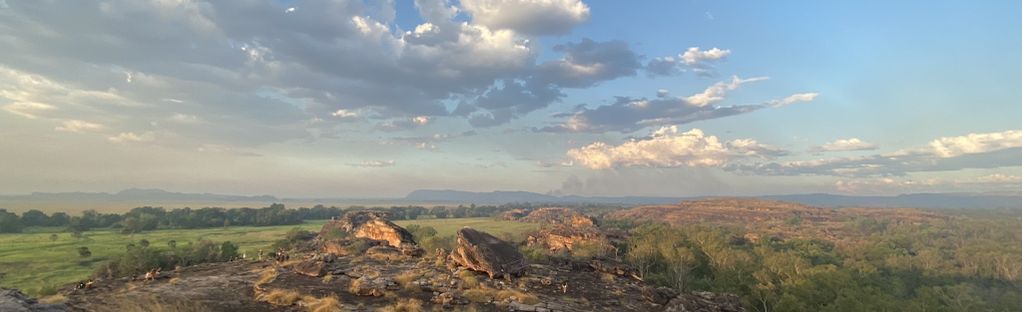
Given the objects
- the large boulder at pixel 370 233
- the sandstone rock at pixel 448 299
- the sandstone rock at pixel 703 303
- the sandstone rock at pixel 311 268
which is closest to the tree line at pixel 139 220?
the large boulder at pixel 370 233

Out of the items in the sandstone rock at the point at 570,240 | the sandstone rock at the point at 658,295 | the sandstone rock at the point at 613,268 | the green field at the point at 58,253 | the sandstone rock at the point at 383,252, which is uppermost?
the sandstone rock at the point at 383,252

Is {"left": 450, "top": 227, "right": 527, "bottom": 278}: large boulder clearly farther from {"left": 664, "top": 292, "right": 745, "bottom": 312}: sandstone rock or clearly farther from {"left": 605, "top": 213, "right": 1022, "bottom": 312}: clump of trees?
{"left": 605, "top": 213, "right": 1022, "bottom": 312}: clump of trees

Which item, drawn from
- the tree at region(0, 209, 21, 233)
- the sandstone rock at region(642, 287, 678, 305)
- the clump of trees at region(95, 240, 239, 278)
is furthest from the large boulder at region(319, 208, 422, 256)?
the tree at region(0, 209, 21, 233)

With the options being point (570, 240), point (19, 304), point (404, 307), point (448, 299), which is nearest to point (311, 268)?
point (404, 307)

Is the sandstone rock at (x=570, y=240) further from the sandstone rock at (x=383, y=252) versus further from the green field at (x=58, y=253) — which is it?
the green field at (x=58, y=253)

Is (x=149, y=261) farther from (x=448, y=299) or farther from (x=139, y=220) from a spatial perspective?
(x=139, y=220)

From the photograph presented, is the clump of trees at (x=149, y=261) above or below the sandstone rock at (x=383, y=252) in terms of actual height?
below

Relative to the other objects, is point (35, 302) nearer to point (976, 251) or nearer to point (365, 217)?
point (365, 217)

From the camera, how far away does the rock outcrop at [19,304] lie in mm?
18609

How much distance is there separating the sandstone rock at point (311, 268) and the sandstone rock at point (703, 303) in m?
27.0

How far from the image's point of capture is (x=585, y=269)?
146ft

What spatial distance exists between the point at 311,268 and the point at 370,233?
169ft

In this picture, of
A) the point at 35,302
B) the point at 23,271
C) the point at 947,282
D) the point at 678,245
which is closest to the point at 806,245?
the point at 947,282

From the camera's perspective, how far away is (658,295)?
1405 inches
